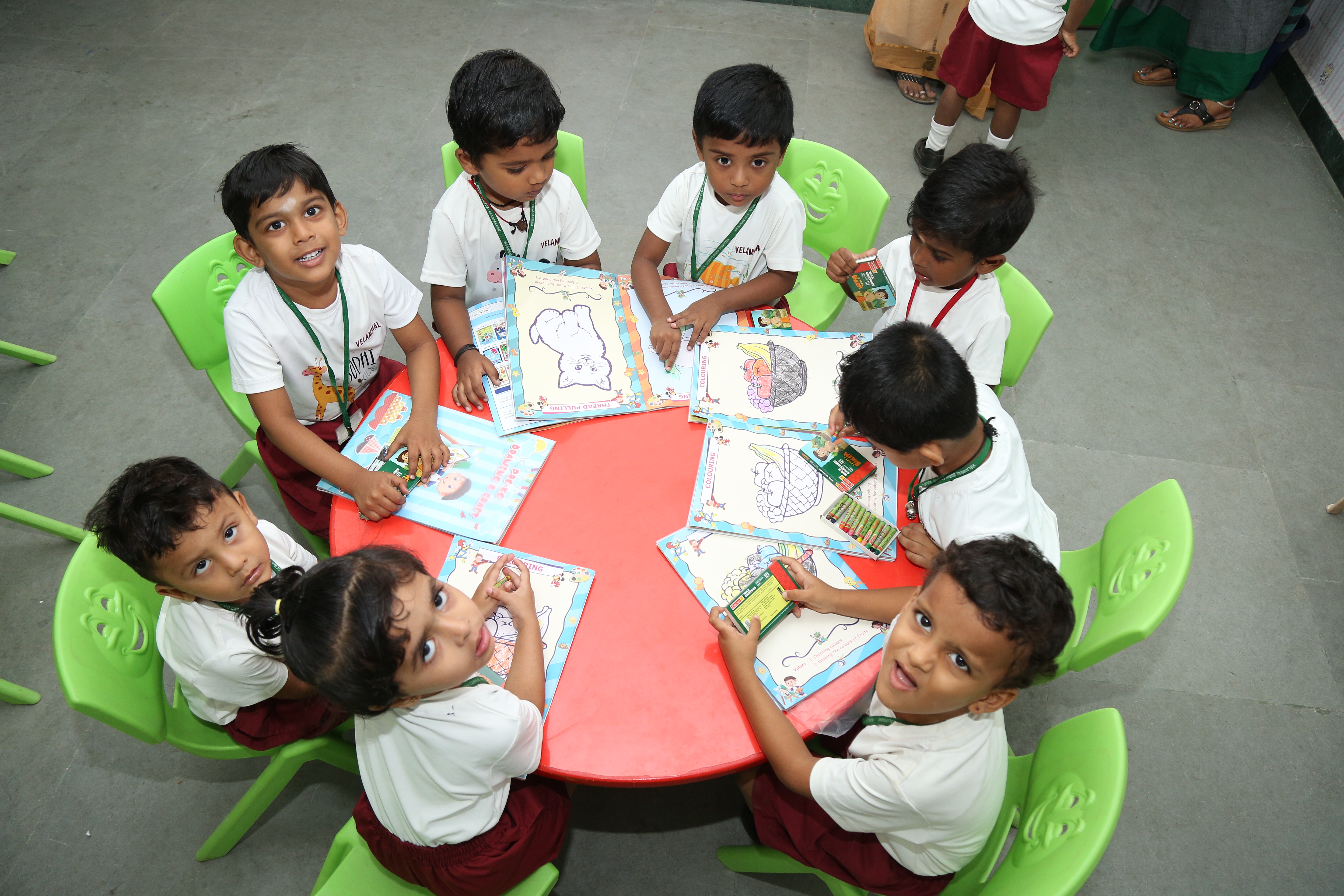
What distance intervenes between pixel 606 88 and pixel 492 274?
2228 millimetres

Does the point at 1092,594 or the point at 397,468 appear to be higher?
the point at 397,468

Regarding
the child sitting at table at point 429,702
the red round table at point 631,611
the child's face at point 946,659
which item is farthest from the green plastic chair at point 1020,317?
the child sitting at table at point 429,702

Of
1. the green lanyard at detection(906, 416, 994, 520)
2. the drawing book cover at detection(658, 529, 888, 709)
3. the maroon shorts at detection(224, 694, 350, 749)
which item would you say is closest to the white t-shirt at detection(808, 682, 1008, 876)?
the drawing book cover at detection(658, 529, 888, 709)

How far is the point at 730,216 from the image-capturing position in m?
2.15

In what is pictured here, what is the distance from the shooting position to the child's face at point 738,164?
195 centimetres

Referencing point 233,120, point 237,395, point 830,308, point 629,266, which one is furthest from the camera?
point 233,120

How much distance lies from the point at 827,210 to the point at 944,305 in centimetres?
62

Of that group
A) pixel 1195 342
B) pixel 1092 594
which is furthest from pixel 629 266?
pixel 1195 342

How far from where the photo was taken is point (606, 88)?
12.9 ft

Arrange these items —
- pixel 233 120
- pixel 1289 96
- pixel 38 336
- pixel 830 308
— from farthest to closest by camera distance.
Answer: pixel 1289 96, pixel 233 120, pixel 38 336, pixel 830 308

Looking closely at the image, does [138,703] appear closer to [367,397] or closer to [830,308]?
[367,397]

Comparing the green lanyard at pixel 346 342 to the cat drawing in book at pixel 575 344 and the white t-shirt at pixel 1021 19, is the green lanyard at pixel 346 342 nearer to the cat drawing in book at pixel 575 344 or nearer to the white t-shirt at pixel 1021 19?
the cat drawing in book at pixel 575 344

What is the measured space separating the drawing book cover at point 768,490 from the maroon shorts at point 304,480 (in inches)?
33.5

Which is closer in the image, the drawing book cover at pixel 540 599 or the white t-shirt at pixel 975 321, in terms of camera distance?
the drawing book cover at pixel 540 599
